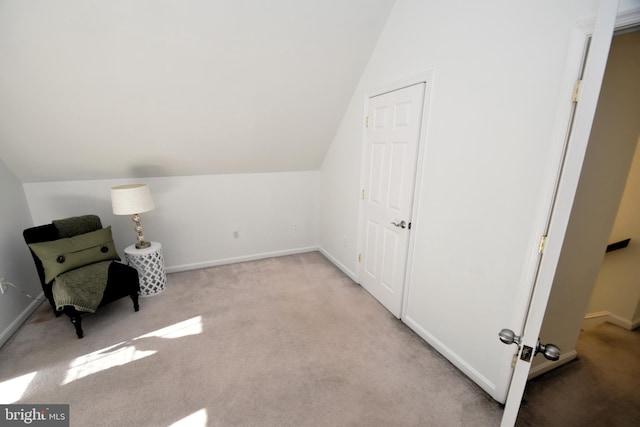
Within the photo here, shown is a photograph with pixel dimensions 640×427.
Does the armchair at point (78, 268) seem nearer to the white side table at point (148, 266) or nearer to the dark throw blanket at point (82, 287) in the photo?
the dark throw blanket at point (82, 287)

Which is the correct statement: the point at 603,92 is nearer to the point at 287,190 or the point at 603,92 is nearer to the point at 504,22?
the point at 504,22

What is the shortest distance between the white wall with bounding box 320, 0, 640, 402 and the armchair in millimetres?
2560

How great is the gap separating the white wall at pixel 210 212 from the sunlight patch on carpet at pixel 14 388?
1.49 meters

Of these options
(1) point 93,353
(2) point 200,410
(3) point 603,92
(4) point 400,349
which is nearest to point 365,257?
(4) point 400,349

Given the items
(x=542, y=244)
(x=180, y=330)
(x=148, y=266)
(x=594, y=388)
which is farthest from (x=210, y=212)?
(x=594, y=388)

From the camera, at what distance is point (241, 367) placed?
6.28 ft

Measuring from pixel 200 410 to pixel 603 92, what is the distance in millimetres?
2697

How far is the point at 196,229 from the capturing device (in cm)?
332

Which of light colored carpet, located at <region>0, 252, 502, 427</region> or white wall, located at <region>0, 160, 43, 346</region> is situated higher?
white wall, located at <region>0, 160, 43, 346</region>

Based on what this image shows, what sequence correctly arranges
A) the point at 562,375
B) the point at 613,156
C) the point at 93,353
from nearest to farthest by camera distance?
the point at 613,156
the point at 562,375
the point at 93,353

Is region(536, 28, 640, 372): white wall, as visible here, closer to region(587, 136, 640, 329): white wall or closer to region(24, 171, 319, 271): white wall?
region(587, 136, 640, 329): white wall

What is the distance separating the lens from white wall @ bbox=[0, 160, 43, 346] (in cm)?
221

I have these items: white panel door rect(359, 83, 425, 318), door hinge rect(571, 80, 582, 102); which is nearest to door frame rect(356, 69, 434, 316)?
white panel door rect(359, 83, 425, 318)

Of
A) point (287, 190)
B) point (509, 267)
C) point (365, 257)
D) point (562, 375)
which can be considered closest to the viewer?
point (509, 267)
